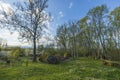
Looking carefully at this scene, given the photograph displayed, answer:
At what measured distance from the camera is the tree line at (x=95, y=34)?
42438mm

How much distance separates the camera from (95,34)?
161ft

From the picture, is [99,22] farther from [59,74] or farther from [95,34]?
[59,74]

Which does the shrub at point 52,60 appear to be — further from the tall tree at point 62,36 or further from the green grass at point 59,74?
the tall tree at point 62,36

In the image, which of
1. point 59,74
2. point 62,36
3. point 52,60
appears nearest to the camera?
point 59,74

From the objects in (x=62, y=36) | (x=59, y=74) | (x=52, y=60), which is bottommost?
(x=59, y=74)

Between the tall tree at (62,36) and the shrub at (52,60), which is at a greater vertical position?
the tall tree at (62,36)

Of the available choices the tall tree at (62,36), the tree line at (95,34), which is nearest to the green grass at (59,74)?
the tree line at (95,34)

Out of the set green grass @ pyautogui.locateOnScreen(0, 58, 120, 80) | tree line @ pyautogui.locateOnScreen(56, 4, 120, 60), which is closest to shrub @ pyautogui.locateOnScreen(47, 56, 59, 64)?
green grass @ pyautogui.locateOnScreen(0, 58, 120, 80)

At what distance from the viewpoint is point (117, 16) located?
39000mm

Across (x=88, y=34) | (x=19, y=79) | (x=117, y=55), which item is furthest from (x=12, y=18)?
(x=88, y=34)

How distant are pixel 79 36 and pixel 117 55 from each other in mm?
21182

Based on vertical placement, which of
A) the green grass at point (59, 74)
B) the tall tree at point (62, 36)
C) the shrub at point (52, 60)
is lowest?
the green grass at point (59, 74)

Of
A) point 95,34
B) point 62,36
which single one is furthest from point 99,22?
point 62,36

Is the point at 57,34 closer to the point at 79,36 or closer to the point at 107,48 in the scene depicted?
the point at 79,36
